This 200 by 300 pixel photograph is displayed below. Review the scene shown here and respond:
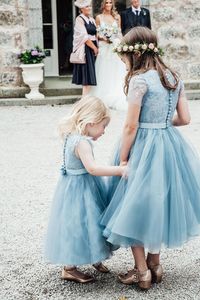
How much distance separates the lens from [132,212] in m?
3.05

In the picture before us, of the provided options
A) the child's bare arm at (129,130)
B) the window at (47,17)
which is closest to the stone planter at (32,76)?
the window at (47,17)

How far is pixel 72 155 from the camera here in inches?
128

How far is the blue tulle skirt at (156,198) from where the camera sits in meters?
3.05

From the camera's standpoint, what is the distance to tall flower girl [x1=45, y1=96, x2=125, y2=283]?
124 inches

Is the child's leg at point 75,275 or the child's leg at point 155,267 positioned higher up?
the child's leg at point 155,267

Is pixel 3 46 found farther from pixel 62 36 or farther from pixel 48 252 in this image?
pixel 48 252

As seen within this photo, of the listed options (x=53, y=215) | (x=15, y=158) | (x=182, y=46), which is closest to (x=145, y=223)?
(x=53, y=215)

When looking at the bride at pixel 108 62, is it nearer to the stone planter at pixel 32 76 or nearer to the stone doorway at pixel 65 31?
the stone planter at pixel 32 76

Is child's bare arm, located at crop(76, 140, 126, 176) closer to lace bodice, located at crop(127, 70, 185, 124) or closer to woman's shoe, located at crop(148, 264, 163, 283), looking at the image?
lace bodice, located at crop(127, 70, 185, 124)

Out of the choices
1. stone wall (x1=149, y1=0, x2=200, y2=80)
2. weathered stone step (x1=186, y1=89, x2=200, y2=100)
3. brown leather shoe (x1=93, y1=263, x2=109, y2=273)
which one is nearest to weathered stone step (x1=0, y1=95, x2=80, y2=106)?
weathered stone step (x1=186, y1=89, x2=200, y2=100)

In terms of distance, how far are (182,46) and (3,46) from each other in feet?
10.2

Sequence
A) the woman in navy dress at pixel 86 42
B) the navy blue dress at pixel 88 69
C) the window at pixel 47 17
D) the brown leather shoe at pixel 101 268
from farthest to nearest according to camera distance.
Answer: the window at pixel 47 17
the navy blue dress at pixel 88 69
the woman in navy dress at pixel 86 42
the brown leather shoe at pixel 101 268

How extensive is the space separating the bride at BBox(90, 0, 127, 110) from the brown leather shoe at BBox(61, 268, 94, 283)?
6.37 m

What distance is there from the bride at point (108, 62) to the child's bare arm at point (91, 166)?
21.1 ft
